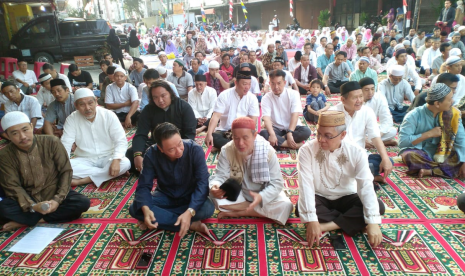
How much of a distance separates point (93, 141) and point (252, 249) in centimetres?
210

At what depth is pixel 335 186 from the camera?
2.27 m

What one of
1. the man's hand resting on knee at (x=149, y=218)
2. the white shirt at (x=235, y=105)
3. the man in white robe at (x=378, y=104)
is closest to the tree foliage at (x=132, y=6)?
the white shirt at (x=235, y=105)

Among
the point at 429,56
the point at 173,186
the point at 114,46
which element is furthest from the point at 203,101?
the point at 114,46

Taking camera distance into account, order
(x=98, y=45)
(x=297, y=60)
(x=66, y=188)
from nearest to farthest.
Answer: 1. (x=66, y=188)
2. (x=297, y=60)
3. (x=98, y=45)

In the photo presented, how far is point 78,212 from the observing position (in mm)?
2594

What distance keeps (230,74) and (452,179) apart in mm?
4779

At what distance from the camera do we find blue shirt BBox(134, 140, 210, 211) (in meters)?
2.27

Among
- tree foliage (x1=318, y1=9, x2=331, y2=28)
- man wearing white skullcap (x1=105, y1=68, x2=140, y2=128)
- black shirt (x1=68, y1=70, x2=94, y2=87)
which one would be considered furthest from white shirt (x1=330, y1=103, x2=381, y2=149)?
tree foliage (x1=318, y1=9, x2=331, y2=28)

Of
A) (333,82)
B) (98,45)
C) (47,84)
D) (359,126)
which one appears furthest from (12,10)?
(359,126)

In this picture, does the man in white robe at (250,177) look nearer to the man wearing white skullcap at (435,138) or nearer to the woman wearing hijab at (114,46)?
the man wearing white skullcap at (435,138)

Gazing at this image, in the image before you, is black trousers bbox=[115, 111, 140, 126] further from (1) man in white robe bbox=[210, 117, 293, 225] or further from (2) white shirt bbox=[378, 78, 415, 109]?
(2) white shirt bbox=[378, 78, 415, 109]

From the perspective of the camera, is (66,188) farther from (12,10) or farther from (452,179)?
(12,10)

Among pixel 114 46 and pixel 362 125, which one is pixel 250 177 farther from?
pixel 114 46

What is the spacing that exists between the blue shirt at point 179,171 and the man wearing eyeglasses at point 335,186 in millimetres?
682
